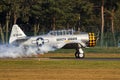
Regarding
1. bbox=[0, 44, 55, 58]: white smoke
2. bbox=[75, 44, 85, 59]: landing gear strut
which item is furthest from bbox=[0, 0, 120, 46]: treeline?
bbox=[0, 44, 55, 58]: white smoke

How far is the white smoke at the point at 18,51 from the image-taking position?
1695 inches

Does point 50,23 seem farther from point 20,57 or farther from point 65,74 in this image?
point 65,74

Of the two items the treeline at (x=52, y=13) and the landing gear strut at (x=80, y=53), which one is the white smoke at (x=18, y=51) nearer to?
the landing gear strut at (x=80, y=53)

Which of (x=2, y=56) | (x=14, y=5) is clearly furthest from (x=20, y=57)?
(x=14, y=5)

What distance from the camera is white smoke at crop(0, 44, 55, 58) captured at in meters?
43.1

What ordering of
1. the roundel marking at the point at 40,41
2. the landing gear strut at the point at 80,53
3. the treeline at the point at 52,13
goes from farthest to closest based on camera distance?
1. the treeline at the point at 52,13
2. the landing gear strut at the point at 80,53
3. the roundel marking at the point at 40,41

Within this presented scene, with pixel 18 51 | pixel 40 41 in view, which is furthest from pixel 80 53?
pixel 18 51

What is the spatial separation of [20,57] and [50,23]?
41.3 meters

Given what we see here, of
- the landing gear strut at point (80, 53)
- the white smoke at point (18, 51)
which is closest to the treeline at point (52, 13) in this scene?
the landing gear strut at point (80, 53)

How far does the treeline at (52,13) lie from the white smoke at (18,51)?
32901mm

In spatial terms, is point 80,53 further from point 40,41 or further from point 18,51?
point 18,51

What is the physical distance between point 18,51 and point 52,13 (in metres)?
40.2

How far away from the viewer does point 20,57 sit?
44.5 meters

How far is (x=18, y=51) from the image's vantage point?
4369 cm
